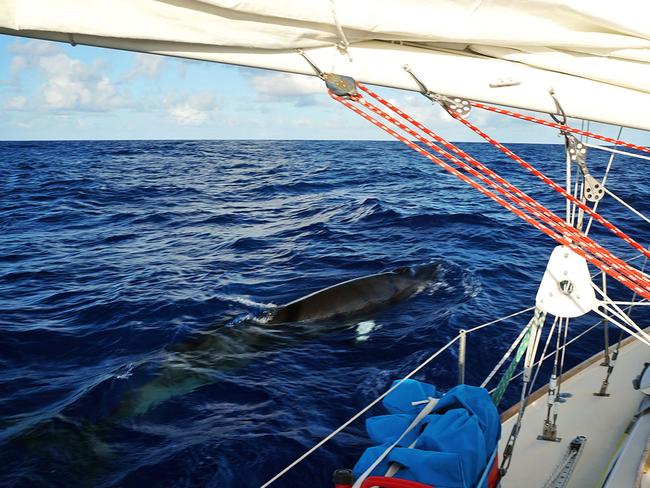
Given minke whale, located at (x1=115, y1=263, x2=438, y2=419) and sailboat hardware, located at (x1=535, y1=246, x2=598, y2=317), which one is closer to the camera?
sailboat hardware, located at (x1=535, y1=246, x2=598, y2=317)

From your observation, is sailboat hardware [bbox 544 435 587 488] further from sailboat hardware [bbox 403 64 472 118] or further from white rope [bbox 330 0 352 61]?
white rope [bbox 330 0 352 61]

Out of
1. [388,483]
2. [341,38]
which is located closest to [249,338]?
[388,483]

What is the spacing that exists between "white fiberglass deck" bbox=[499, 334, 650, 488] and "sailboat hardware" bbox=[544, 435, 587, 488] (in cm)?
4

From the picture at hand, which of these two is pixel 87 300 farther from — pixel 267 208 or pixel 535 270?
pixel 267 208

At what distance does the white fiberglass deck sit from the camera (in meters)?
4.82

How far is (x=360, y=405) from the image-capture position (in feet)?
26.6

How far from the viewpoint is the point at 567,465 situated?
16.0 ft

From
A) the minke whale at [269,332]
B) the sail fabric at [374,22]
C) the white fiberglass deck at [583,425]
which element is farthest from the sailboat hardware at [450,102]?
the minke whale at [269,332]

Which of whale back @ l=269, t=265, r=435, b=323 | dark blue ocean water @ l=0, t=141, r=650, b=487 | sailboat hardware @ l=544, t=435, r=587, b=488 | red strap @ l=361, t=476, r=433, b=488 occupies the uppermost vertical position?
red strap @ l=361, t=476, r=433, b=488

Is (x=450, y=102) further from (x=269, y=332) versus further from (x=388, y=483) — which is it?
(x=269, y=332)

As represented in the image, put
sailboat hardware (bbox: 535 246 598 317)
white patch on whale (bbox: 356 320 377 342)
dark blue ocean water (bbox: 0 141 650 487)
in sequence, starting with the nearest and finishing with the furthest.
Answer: sailboat hardware (bbox: 535 246 598 317), dark blue ocean water (bbox: 0 141 650 487), white patch on whale (bbox: 356 320 377 342)

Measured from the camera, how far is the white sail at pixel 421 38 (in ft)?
10.7

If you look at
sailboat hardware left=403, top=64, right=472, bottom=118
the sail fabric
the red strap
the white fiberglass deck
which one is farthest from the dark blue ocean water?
the sail fabric

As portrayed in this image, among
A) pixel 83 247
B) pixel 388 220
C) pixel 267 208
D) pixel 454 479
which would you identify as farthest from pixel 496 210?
pixel 454 479
